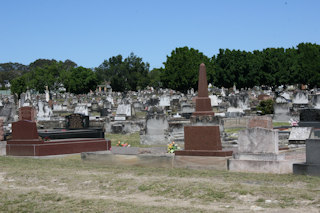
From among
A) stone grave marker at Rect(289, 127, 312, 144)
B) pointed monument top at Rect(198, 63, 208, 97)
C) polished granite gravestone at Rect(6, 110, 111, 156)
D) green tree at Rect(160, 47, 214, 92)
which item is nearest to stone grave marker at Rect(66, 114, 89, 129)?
polished granite gravestone at Rect(6, 110, 111, 156)

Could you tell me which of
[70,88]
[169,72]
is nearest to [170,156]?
[169,72]

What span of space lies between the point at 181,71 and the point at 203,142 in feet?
215

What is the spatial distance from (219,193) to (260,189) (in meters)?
0.80

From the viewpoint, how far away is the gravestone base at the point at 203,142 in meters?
14.0

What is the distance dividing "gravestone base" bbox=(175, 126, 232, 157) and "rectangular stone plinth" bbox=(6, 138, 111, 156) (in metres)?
5.51

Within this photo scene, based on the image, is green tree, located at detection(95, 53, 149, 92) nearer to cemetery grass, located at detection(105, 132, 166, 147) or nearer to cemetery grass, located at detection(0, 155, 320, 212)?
cemetery grass, located at detection(105, 132, 166, 147)

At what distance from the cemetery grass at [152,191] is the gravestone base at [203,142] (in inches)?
43.4

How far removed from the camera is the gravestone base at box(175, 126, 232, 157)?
14.0 metres

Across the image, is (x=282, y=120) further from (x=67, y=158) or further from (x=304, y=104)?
(x=67, y=158)

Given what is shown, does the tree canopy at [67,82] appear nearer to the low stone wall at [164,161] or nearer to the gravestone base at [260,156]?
the low stone wall at [164,161]

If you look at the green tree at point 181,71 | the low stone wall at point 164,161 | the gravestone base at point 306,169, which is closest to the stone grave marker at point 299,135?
the low stone wall at point 164,161

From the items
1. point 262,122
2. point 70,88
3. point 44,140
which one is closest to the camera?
point 262,122

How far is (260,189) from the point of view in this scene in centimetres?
987

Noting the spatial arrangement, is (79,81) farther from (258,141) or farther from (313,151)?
(313,151)
